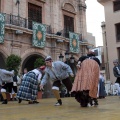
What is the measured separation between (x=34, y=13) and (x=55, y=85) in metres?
12.2

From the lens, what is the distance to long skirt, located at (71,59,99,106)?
5.87 metres

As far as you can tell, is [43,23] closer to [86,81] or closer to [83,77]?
[83,77]

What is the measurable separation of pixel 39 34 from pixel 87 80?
1177cm

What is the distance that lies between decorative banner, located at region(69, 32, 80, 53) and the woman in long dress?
13.5m

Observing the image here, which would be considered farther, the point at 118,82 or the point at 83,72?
the point at 118,82

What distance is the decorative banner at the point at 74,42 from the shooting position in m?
19.7

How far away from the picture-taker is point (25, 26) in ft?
55.6

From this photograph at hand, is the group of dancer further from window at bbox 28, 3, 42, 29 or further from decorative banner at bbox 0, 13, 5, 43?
window at bbox 28, 3, 42, 29

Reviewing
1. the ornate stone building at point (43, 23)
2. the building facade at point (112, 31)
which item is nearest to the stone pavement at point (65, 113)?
the ornate stone building at point (43, 23)

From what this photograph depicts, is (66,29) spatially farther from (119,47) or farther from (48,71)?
(48,71)

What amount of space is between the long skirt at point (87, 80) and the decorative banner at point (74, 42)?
1359 cm

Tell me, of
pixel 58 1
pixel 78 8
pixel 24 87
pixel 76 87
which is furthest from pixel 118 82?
pixel 78 8

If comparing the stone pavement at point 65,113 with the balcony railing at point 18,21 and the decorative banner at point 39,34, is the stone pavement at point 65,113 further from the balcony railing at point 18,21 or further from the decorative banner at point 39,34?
the decorative banner at point 39,34

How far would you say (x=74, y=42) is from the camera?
65.4ft
